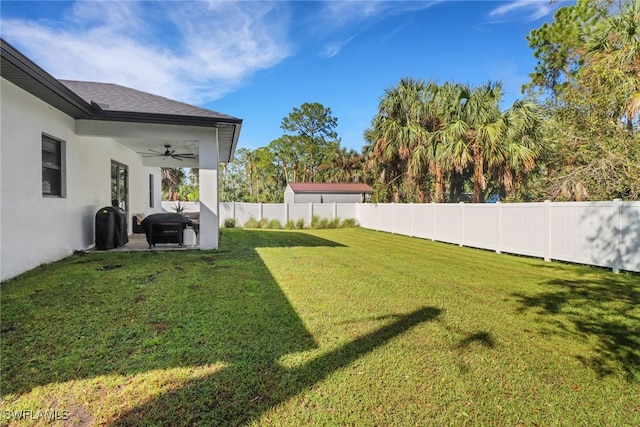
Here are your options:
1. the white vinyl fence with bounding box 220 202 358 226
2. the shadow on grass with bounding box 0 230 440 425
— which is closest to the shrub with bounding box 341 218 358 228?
the white vinyl fence with bounding box 220 202 358 226

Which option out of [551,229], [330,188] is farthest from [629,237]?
[330,188]

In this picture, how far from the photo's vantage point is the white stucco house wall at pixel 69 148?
16.9ft

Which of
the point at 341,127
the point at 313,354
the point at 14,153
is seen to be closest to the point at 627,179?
the point at 313,354

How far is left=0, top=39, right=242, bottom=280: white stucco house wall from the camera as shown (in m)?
5.16

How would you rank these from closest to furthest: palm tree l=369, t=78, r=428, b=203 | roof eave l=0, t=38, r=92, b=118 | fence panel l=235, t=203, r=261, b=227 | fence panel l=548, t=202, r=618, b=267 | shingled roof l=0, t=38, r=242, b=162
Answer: roof eave l=0, t=38, r=92, b=118, shingled roof l=0, t=38, r=242, b=162, fence panel l=548, t=202, r=618, b=267, palm tree l=369, t=78, r=428, b=203, fence panel l=235, t=203, r=261, b=227

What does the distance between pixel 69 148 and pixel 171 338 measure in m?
6.35

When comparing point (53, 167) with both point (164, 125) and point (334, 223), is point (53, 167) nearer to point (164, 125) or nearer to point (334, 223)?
point (164, 125)

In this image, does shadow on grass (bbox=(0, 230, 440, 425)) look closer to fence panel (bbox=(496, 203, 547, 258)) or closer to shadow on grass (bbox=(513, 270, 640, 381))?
shadow on grass (bbox=(513, 270, 640, 381))

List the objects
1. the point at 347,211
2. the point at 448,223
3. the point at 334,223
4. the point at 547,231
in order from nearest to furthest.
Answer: the point at 547,231
the point at 448,223
the point at 334,223
the point at 347,211

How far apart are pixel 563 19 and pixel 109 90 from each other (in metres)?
21.7

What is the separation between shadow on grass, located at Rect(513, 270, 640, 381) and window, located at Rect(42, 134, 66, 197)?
8.68 m

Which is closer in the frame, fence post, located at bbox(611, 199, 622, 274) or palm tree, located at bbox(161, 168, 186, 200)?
fence post, located at bbox(611, 199, 622, 274)

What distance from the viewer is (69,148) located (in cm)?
729

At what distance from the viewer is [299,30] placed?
12.7 m
